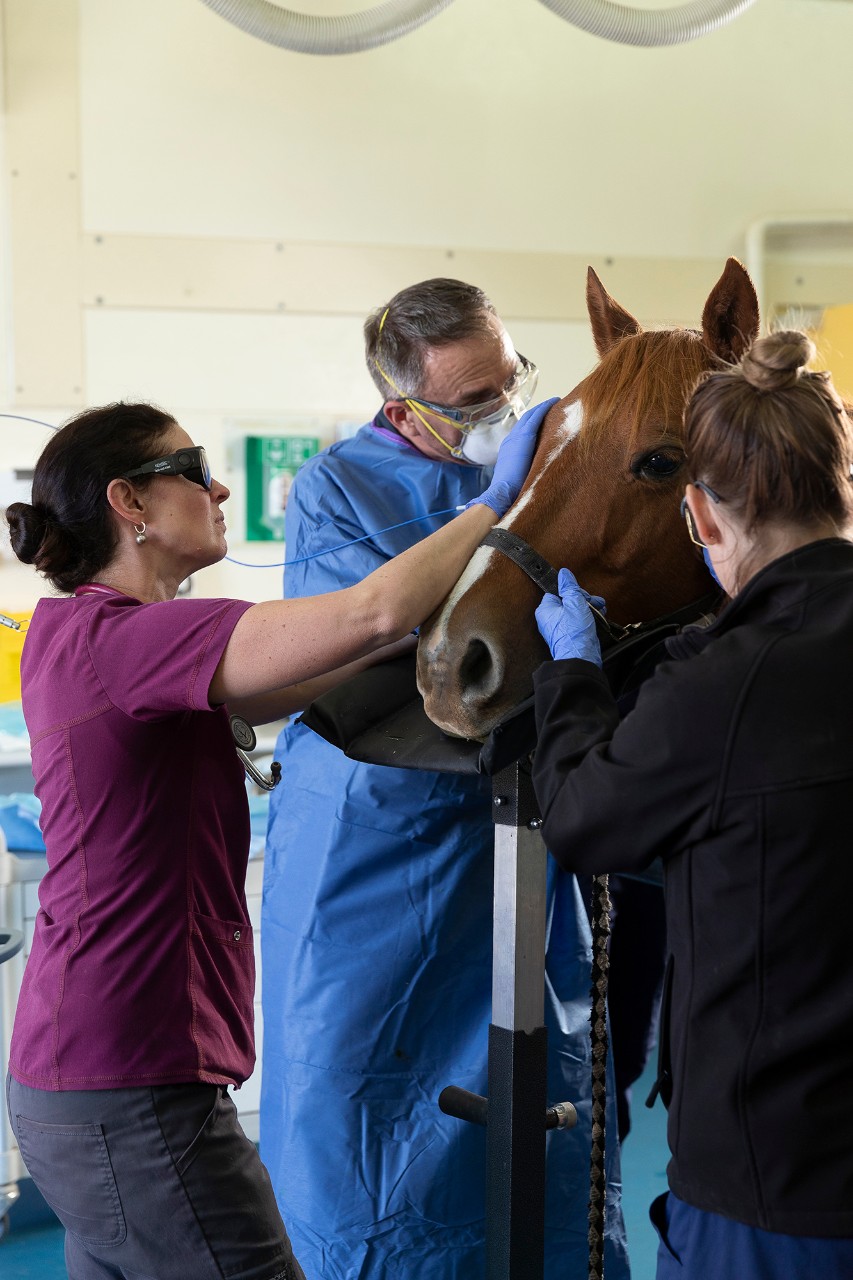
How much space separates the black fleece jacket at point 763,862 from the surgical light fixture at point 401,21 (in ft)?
7.23

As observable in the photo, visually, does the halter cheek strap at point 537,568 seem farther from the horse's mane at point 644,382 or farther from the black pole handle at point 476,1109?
the black pole handle at point 476,1109

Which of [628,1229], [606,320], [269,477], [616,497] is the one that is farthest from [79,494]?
[269,477]

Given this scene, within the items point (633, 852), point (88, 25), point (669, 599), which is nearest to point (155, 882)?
point (633, 852)

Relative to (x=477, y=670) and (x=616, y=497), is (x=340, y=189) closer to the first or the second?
(x=616, y=497)

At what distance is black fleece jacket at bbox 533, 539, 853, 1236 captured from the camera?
78cm

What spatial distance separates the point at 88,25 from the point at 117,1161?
286 centimetres

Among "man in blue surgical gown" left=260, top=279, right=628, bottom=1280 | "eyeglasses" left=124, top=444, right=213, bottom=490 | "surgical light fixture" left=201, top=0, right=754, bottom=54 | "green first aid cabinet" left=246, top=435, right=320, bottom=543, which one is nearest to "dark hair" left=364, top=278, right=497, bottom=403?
"man in blue surgical gown" left=260, top=279, right=628, bottom=1280

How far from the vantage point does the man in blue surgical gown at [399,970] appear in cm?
147

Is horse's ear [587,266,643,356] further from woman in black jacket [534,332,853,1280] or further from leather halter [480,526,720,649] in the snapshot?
woman in black jacket [534,332,853,1280]

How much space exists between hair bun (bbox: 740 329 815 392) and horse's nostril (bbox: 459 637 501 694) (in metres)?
0.35

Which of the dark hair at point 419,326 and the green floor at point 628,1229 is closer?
the dark hair at point 419,326

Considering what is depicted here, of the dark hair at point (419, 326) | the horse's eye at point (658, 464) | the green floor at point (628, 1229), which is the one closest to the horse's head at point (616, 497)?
the horse's eye at point (658, 464)

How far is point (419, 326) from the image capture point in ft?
5.31

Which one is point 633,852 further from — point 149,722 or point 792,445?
point 149,722
